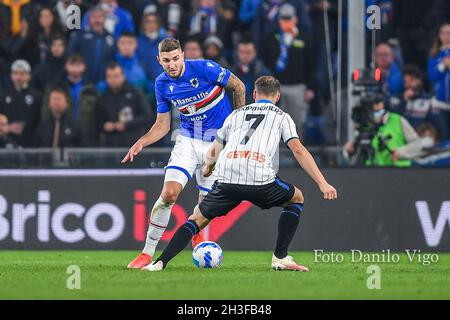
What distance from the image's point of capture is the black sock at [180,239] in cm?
1088

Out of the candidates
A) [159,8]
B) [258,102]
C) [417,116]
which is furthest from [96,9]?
[258,102]

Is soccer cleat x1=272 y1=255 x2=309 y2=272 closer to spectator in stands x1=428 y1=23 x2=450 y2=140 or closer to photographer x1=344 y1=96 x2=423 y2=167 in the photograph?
photographer x1=344 y1=96 x2=423 y2=167

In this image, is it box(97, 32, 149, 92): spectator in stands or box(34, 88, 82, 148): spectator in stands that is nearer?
box(34, 88, 82, 148): spectator in stands

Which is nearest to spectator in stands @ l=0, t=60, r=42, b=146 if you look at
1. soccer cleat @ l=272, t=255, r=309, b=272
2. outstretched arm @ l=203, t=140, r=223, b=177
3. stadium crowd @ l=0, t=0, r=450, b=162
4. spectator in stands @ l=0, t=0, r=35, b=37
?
stadium crowd @ l=0, t=0, r=450, b=162

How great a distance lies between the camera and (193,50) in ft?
54.2

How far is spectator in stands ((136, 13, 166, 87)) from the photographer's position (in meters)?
17.0

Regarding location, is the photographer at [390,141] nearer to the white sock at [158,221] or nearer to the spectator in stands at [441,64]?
the spectator in stands at [441,64]

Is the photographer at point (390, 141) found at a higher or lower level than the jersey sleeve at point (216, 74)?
lower

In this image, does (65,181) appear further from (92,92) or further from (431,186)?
(431,186)

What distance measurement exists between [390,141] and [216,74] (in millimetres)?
4094

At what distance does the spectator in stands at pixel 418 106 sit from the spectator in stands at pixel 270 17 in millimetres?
1723

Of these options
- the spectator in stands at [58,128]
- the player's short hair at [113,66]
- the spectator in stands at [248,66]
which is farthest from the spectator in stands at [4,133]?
the spectator in stands at [248,66]

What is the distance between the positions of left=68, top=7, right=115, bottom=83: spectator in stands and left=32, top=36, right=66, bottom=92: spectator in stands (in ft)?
0.49

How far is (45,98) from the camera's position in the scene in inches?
648
